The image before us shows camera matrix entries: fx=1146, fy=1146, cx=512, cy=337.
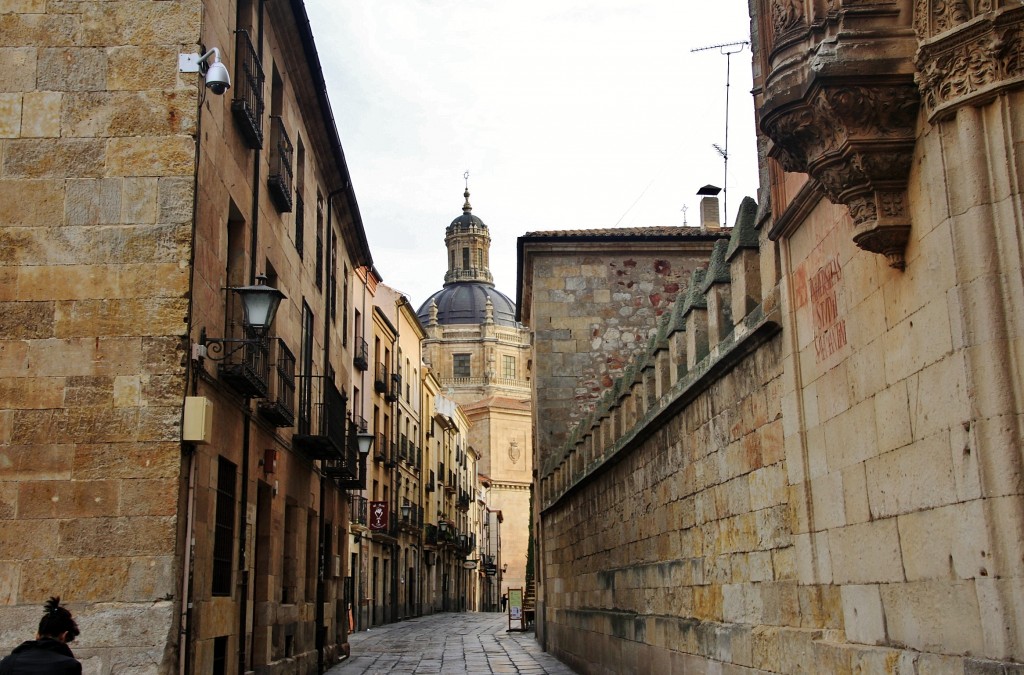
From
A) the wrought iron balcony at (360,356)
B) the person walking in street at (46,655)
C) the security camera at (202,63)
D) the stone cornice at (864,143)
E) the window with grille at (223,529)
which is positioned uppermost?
the wrought iron balcony at (360,356)

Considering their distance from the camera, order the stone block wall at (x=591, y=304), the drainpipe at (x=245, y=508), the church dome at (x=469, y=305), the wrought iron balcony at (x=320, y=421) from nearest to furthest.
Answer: the drainpipe at (x=245, y=508)
the wrought iron balcony at (x=320, y=421)
the stone block wall at (x=591, y=304)
the church dome at (x=469, y=305)

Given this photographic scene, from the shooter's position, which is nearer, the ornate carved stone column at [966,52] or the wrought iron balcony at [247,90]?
the ornate carved stone column at [966,52]

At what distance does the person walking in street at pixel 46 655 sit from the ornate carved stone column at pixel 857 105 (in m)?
3.97

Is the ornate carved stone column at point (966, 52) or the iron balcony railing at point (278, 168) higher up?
the iron balcony railing at point (278, 168)

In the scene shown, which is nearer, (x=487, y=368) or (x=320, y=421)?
(x=320, y=421)

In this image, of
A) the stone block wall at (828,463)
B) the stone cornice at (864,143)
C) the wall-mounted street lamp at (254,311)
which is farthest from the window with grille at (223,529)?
the stone cornice at (864,143)

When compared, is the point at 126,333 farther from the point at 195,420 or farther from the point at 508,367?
the point at 508,367

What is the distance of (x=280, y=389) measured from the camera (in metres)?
13.1

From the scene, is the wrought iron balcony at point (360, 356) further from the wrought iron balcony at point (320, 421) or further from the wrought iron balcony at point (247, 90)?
the wrought iron balcony at point (247, 90)

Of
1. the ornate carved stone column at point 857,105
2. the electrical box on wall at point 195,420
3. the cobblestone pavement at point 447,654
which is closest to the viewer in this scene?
the ornate carved stone column at point 857,105

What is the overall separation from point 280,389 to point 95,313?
4171mm

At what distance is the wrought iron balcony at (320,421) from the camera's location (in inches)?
585

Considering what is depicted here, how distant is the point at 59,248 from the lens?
9.14m

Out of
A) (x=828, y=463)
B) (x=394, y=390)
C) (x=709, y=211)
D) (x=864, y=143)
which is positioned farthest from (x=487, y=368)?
(x=864, y=143)
